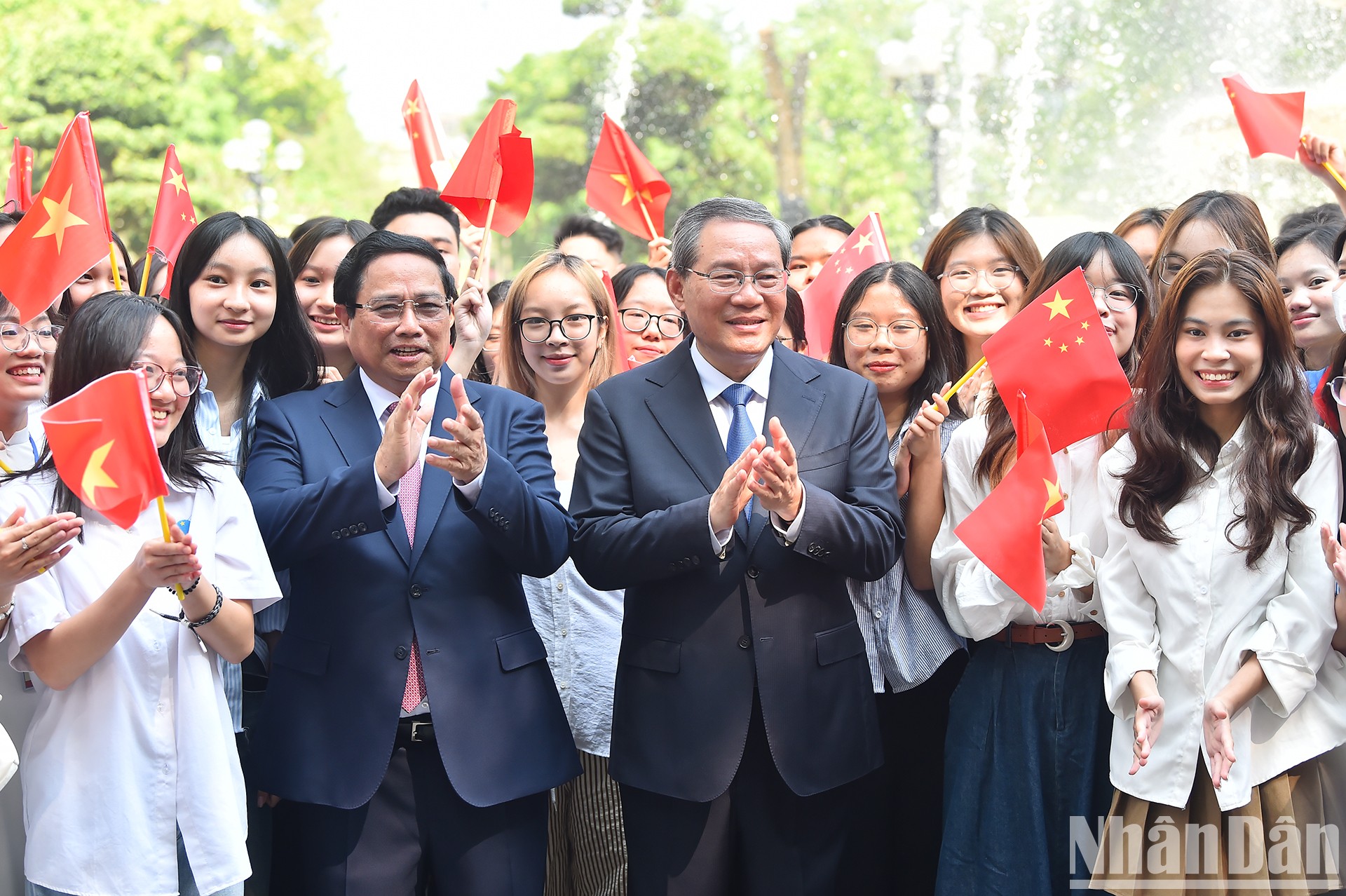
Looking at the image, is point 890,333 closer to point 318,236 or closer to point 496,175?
→ point 496,175

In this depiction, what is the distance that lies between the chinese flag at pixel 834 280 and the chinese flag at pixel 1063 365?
141 cm

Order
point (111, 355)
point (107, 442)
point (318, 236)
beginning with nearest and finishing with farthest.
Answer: point (107, 442) < point (111, 355) < point (318, 236)

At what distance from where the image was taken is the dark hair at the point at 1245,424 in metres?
3.11

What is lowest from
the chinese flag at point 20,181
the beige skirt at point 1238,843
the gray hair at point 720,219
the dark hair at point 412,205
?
the beige skirt at point 1238,843

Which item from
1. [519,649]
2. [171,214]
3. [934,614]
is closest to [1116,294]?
[934,614]

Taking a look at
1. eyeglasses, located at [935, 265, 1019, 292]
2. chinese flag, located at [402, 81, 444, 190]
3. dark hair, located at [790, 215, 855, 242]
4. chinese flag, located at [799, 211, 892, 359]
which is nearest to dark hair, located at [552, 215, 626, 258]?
chinese flag, located at [402, 81, 444, 190]

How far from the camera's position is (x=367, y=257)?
3.38 metres

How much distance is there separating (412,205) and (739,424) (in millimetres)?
2645

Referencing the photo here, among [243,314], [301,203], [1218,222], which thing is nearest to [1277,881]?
[1218,222]

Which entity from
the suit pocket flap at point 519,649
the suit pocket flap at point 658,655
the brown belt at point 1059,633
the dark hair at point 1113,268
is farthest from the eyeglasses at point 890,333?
the suit pocket flap at point 519,649

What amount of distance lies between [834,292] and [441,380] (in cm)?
200

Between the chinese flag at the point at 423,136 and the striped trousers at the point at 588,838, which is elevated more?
the chinese flag at the point at 423,136

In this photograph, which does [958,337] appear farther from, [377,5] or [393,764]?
[377,5]

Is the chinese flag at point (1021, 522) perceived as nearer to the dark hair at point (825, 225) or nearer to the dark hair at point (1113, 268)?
the dark hair at point (1113, 268)
